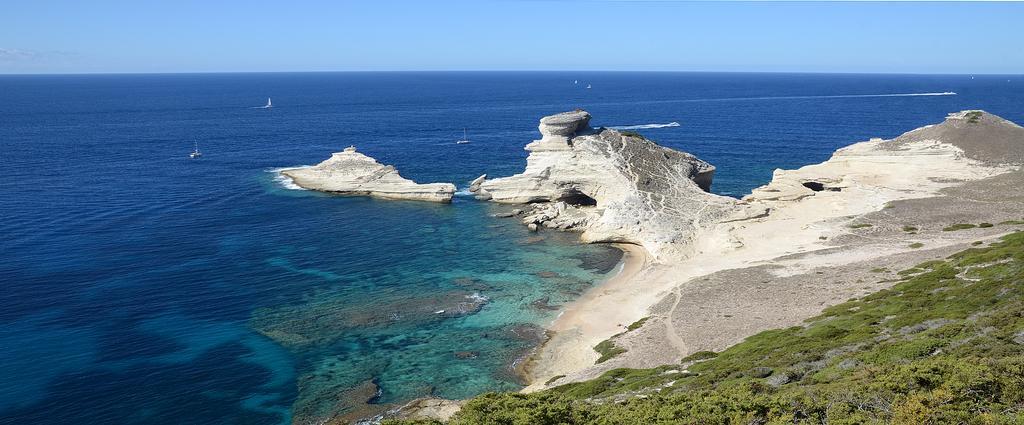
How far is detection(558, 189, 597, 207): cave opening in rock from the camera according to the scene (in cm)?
7351

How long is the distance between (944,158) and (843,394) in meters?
65.8

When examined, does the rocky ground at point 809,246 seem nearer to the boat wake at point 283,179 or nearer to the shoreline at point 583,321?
the shoreline at point 583,321

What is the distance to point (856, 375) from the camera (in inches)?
893

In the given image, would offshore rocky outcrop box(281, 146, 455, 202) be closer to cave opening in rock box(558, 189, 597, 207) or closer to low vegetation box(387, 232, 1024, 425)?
cave opening in rock box(558, 189, 597, 207)

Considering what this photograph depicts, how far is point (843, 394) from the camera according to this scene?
20438mm

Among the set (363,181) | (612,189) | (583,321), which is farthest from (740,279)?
(363,181)

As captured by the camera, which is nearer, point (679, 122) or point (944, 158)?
point (944, 158)

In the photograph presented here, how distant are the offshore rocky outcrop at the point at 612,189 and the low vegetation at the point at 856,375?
21902 mm

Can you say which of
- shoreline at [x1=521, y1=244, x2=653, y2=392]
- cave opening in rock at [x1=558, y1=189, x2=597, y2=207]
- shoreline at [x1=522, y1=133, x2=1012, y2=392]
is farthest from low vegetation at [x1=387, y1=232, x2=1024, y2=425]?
cave opening in rock at [x1=558, y1=189, x2=597, y2=207]

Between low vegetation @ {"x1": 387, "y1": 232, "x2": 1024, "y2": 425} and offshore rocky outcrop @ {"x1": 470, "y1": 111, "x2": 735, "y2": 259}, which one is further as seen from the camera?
offshore rocky outcrop @ {"x1": 470, "y1": 111, "x2": 735, "y2": 259}

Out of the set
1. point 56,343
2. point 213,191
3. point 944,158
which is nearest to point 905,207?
point 944,158

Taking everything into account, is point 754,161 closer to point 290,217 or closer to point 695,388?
Answer: point 290,217

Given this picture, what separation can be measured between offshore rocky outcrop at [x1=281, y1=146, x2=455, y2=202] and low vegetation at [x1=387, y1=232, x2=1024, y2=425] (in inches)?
1939

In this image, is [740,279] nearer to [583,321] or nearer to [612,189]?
[583,321]
